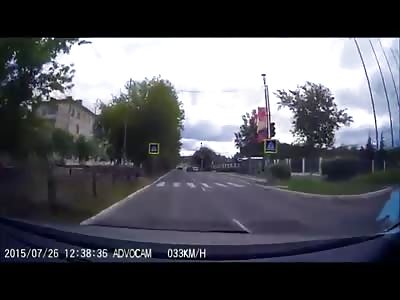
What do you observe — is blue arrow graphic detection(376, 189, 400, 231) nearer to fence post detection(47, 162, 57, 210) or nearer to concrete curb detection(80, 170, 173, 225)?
concrete curb detection(80, 170, 173, 225)

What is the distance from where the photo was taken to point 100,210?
5621mm

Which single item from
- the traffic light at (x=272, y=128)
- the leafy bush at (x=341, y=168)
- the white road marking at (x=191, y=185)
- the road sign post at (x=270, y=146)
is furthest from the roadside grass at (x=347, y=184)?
the white road marking at (x=191, y=185)

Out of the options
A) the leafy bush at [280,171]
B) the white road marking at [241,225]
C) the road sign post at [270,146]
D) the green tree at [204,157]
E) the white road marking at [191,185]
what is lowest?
the white road marking at [241,225]

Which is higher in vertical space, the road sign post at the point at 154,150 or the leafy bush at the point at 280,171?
the road sign post at the point at 154,150

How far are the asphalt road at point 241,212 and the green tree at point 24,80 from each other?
1.18m

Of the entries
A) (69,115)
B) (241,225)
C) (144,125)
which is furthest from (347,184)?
(69,115)

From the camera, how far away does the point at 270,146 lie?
6.57 metres

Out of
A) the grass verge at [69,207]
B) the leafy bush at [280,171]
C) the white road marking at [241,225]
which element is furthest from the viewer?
the leafy bush at [280,171]

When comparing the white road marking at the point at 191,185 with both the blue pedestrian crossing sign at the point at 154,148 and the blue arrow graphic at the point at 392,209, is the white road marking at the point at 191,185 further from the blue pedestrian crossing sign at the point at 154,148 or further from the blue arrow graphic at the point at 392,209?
the blue arrow graphic at the point at 392,209

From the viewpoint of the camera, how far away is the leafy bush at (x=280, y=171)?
6809 mm

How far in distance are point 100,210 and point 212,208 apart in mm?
1272

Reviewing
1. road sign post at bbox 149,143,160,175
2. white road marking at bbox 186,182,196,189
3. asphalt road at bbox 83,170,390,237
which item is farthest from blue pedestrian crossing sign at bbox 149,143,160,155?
white road marking at bbox 186,182,196,189
